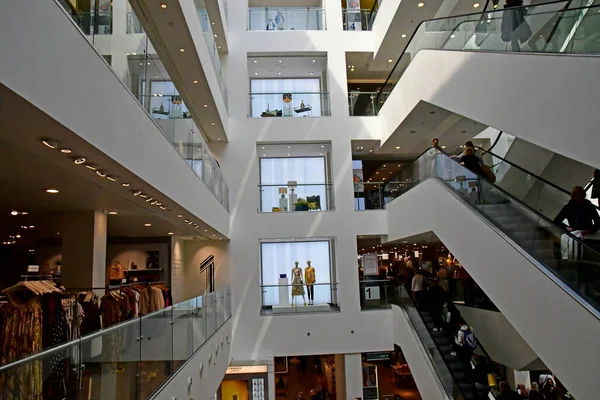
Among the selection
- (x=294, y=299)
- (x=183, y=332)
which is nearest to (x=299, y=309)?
(x=294, y=299)

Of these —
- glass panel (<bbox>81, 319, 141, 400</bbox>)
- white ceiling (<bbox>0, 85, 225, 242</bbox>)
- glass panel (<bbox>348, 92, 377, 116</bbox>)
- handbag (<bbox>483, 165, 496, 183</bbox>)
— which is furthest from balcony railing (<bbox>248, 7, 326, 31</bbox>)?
glass panel (<bbox>81, 319, 141, 400</bbox>)

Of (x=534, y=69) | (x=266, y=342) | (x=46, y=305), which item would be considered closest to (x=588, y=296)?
(x=534, y=69)

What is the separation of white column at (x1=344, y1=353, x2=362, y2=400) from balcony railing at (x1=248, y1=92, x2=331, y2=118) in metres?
→ 8.00

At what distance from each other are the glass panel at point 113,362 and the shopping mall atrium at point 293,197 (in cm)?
3

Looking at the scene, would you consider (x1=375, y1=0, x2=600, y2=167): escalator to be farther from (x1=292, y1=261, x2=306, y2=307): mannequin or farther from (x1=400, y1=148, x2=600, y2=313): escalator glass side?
(x1=292, y1=261, x2=306, y2=307): mannequin

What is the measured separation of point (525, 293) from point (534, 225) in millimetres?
1086

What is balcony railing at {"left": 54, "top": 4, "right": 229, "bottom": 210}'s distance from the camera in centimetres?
449

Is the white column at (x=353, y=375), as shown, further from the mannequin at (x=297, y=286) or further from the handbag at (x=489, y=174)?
the handbag at (x=489, y=174)

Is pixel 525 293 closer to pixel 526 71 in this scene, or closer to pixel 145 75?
pixel 526 71

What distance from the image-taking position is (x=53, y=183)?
630cm

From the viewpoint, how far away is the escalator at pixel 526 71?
6.02 metres

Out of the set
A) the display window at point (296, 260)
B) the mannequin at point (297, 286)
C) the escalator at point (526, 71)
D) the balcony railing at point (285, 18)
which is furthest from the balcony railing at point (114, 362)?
the balcony railing at point (285, 18)

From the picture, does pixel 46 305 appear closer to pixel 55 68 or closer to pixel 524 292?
pixel 55 68

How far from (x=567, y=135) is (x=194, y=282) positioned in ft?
39.0
